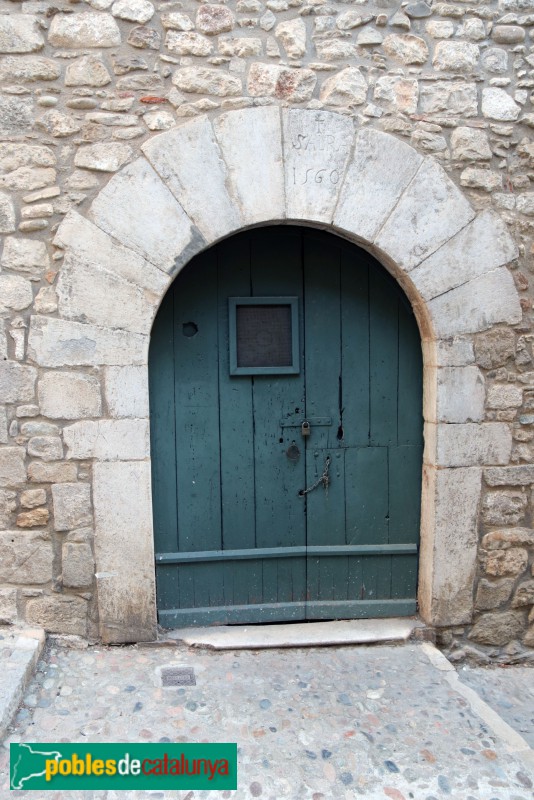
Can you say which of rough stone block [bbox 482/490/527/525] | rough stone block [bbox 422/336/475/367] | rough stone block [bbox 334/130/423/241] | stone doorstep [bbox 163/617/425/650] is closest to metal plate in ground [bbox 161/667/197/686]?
stone doorstep [bbox 163/617/425/650]

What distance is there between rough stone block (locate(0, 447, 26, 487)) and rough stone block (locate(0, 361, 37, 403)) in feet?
0.75

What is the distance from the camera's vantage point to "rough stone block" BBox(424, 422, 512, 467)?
126 inches

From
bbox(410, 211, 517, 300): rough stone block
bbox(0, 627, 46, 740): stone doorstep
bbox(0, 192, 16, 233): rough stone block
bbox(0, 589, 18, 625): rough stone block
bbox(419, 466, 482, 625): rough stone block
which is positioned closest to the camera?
bbox(0, 627, 46, 740): stone doorstep

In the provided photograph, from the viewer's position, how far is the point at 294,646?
10.5 ft

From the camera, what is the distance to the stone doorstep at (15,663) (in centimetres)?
248

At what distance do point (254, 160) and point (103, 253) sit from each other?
0.81 metres

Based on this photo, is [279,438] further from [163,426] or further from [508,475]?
[508,475]

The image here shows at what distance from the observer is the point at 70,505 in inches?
117

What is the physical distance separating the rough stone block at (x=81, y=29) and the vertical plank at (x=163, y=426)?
115 centimetres

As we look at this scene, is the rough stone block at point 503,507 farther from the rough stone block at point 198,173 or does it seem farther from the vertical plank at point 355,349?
the rough stone block at point 198,173

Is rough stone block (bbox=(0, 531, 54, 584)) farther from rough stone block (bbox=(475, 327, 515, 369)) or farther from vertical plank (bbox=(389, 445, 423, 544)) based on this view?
rough stone block (bbox=(475, 327, 515, 369))

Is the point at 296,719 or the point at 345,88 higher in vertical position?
the point at 345,88

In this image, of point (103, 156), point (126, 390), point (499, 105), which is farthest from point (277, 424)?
point (499, 105)

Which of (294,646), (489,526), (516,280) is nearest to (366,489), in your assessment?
(489,526)
